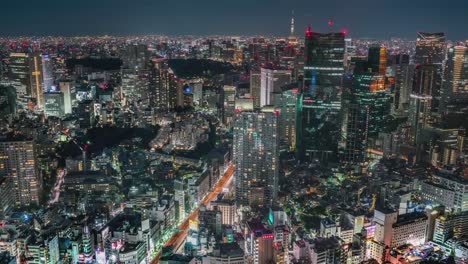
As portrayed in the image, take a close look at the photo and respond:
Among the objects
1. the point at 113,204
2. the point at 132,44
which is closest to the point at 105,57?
the point at 132,44

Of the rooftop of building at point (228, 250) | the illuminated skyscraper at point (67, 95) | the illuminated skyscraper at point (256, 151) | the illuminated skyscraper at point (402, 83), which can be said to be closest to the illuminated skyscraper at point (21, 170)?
the illuminated skyscraper at point (256, 151)

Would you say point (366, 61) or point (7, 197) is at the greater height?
A: point (366, 61)

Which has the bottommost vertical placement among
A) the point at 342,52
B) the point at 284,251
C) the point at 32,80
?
the point at 284,251

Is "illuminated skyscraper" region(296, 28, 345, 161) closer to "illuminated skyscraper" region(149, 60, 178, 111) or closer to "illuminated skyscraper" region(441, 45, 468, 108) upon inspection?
"illuminated skyscraper" region(441, 45, 468, 108)

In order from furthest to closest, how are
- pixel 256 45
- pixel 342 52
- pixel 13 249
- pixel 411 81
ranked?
pixel 256 45 → pixel 411 81 → pixel 342 52 → pixel 13 249

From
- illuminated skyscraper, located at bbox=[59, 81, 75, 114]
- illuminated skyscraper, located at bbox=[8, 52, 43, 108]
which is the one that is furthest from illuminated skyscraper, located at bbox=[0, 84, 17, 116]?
illuminated skyscraper, located at bbox=[59, 81, 75, 114]

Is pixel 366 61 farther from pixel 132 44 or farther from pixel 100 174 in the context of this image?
pixel 132 44
